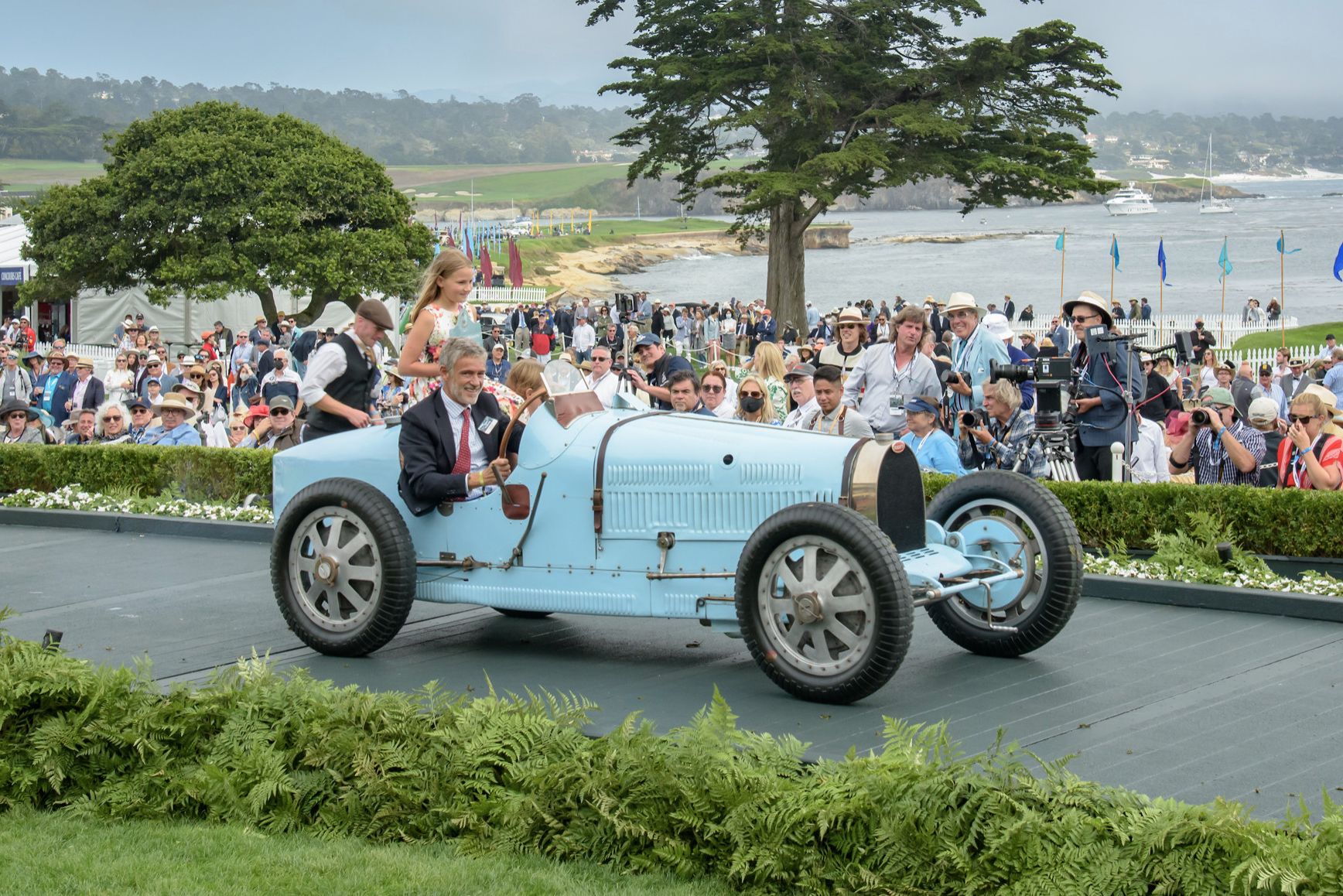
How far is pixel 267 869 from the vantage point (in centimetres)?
411

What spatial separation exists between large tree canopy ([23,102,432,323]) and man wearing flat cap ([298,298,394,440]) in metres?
32.6

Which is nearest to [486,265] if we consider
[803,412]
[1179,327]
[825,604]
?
[1179,327]

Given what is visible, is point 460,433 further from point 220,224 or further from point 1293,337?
point 1293,337

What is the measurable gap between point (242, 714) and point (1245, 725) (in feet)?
13.0

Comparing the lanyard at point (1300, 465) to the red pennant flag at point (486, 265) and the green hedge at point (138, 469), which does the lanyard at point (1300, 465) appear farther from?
the red pennant flag at point (486, 265)

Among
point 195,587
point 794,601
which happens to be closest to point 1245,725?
point 794,601

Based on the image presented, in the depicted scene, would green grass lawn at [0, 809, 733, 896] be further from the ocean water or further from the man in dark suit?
the ocean water

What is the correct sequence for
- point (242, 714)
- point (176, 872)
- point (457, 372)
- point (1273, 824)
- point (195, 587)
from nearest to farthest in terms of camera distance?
point (1273, 824) → point (176, 872) → point (242, 714) → point (457, 372) → point (195, 587)

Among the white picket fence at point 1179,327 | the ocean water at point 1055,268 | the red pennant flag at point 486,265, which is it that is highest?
the ocean water at point 1055,268

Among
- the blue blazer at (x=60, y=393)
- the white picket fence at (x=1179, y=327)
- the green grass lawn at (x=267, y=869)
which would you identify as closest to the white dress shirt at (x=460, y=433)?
the green grass lawn at (x=267, y=869)

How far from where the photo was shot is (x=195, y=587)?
27.7 feet

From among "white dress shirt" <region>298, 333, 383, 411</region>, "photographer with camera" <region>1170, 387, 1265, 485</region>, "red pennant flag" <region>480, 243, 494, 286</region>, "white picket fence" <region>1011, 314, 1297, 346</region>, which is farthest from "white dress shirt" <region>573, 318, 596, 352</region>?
"white dress shirt" <region>298, 333, 383, 411</region>

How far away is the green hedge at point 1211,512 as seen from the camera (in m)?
7.77

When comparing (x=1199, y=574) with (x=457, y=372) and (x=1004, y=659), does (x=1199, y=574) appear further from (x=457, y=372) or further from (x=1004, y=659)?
(x=457, y=372)
